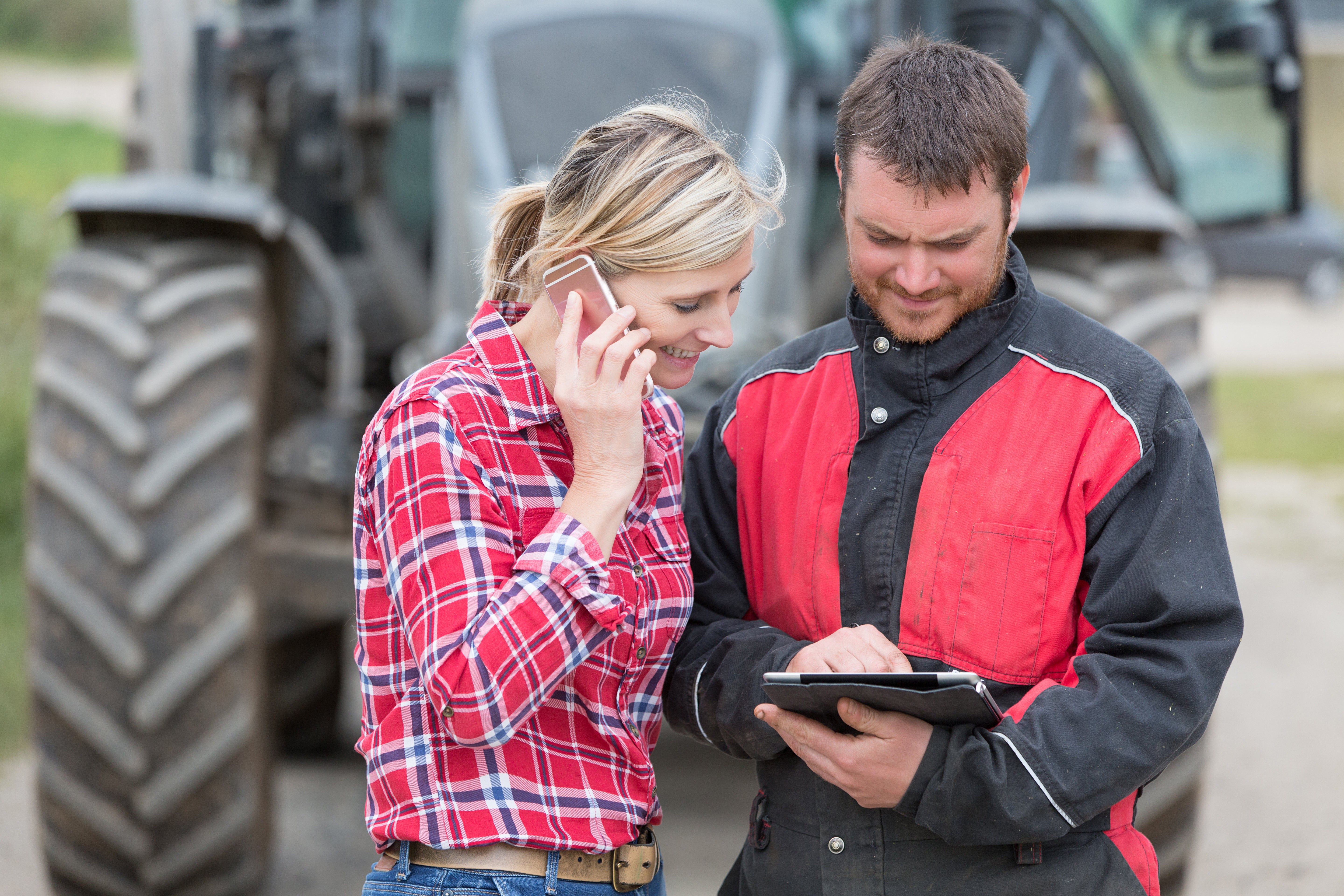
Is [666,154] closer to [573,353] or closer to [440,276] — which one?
[573,353]

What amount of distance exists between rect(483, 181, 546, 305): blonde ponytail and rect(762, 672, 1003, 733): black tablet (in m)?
0.61

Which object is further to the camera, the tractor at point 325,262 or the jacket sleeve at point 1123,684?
the tractor at point 325,262

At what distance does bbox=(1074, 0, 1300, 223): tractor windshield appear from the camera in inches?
169

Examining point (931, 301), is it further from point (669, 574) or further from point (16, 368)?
point (16, 368)

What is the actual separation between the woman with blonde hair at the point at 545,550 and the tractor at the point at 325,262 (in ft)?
4.42

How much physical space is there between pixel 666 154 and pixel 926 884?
0.92 metres

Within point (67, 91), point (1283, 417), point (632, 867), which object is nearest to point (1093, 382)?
point (632, 867)

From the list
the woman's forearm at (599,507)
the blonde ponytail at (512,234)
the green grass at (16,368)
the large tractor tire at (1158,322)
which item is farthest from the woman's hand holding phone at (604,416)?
the green grass at (16,368)

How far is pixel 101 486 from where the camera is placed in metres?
2.94

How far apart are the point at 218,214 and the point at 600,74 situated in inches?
38.6

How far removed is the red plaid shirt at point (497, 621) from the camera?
4.77 feet

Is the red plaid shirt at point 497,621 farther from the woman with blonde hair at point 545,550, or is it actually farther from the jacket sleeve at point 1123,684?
the jacket sleeve at point 1123,684

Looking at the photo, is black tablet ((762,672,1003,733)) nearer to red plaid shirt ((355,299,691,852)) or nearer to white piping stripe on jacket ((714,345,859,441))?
red plaid shirt ((355,299,691,852))

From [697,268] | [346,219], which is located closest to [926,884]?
[697,268]
